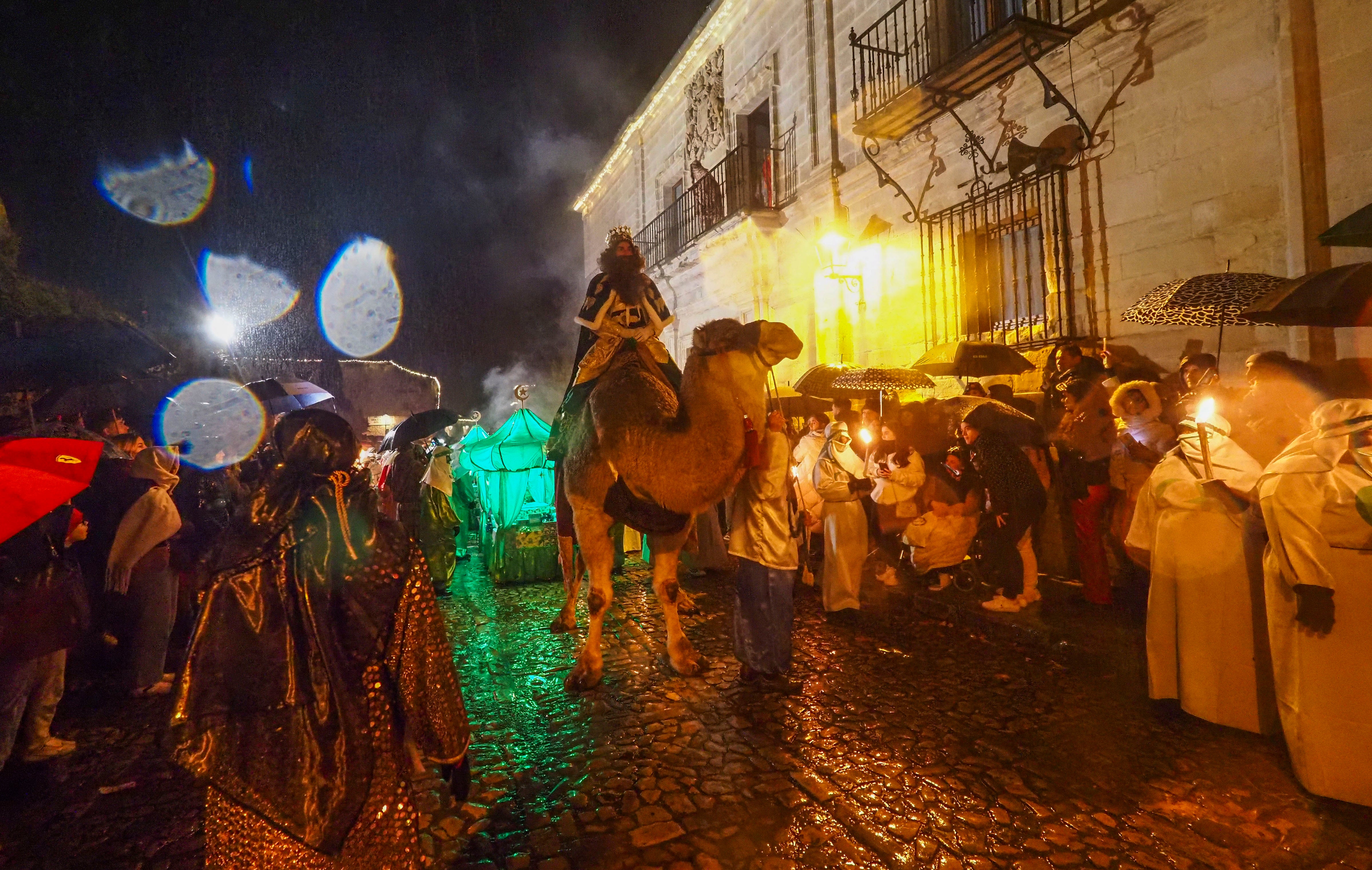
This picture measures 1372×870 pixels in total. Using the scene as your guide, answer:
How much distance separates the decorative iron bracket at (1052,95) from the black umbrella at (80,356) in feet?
36.0

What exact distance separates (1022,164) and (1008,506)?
496cm

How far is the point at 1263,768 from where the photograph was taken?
370 centimetres

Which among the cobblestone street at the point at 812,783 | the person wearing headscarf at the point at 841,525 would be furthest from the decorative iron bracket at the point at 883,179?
the cobblestone street at the point at 812,783

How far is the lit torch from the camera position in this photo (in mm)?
4129

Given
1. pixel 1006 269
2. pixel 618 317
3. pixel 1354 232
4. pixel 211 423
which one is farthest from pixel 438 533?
pixel 1354 232

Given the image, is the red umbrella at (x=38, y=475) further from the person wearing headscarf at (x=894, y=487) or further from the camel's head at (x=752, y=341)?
the person wearing headscarf at (x=894, y=487)

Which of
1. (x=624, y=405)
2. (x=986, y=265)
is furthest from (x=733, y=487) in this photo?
(x=986, y=265)

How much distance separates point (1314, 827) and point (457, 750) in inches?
153

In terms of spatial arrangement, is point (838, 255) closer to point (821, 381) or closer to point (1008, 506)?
A: point (821, 381)

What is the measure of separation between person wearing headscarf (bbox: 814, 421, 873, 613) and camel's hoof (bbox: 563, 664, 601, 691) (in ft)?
8.90

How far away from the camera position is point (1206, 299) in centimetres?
565

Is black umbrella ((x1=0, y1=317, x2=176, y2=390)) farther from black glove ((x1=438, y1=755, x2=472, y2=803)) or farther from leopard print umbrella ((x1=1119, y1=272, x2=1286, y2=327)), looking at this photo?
leopard print umbrella ((x1=1119, y1=272, x2=1286, y2=327))

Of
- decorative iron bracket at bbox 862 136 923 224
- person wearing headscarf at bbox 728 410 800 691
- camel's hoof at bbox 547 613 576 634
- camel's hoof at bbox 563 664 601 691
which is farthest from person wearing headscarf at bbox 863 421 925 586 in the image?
decorative iron bracket at bbox 862 136 923 224

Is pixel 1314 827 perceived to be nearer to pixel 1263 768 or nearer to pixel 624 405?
pixel 1263 768
